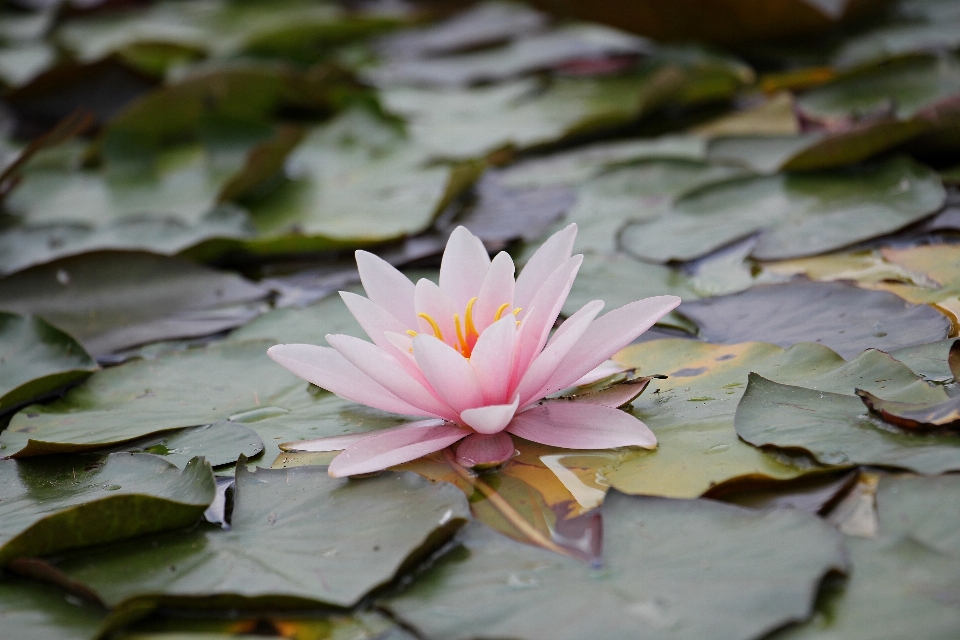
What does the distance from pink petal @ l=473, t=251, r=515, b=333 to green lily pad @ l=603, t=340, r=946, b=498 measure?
0.82 feet

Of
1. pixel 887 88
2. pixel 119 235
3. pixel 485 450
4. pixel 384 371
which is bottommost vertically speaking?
pixel 119 235

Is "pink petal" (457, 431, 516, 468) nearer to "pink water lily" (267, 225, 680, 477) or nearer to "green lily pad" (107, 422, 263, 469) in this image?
"pink water lily" (267, 225, 680, 477)

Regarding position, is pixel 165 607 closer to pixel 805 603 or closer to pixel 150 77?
pixel 805 603

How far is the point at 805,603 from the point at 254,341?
1.08 meters

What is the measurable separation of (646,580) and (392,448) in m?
0.40

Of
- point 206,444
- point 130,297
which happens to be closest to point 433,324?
point 206,444

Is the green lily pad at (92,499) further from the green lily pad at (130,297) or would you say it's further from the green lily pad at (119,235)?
the green lily pad at (119,235)

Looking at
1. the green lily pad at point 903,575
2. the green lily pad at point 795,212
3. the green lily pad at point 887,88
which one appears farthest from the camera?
the green lily pad at point 887,88

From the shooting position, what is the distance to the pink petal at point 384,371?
1.08 meters

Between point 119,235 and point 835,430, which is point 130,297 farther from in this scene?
point 835,430

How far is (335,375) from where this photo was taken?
3.90 ft

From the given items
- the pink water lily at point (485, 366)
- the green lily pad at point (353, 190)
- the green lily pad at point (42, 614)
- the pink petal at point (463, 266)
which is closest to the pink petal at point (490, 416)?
the pink water lily at point (485, 366)

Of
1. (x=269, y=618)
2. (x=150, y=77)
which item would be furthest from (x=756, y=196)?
(x=150, y=77)

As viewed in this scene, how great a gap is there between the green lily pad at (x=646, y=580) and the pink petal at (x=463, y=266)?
0.43 meters
